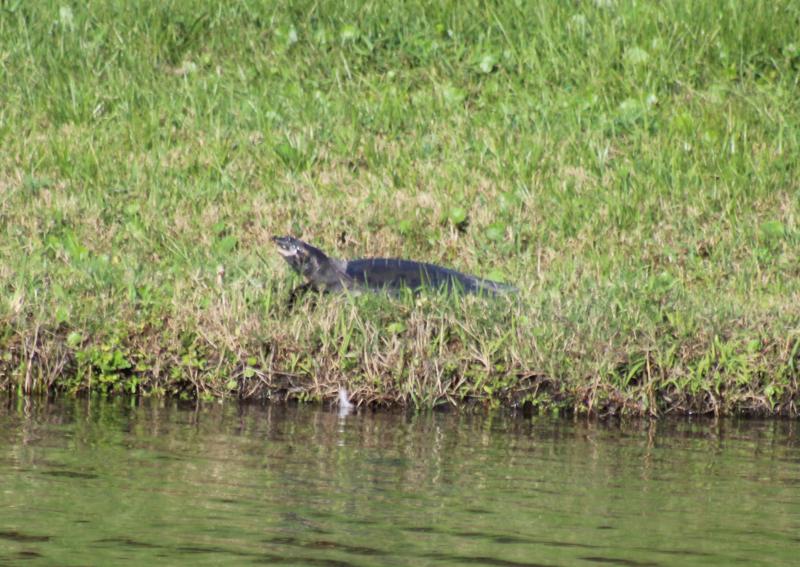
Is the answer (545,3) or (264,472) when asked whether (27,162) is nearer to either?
(545,3)

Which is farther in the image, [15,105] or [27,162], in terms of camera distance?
[15,105]

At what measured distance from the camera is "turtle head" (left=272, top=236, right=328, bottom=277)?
7.52m

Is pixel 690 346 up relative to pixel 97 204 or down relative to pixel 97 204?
down

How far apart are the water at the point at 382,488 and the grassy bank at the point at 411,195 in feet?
1.09

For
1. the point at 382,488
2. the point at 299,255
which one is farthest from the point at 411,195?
the point at 382,488

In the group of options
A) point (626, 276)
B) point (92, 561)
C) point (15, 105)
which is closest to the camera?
point (92, 561)

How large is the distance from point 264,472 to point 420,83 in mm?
6422

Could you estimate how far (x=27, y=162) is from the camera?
31.3ft

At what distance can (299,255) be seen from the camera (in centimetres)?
762

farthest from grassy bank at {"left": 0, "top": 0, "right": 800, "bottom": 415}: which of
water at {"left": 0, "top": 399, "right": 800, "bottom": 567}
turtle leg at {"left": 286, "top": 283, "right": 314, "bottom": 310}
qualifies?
water at {"left": 0, "top": 399, "right": 800, "bottom": 567}

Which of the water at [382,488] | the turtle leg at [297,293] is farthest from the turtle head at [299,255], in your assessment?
the water at [382,488]

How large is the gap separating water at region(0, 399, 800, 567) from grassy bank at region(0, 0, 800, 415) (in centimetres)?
33

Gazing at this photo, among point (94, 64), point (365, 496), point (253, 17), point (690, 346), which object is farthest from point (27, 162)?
point (365, 496)

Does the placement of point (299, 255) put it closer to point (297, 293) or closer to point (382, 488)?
point (297, 293)
